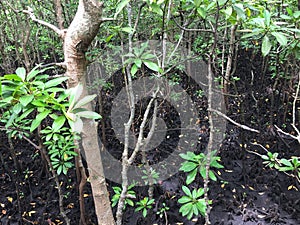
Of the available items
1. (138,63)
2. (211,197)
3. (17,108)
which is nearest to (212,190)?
(211,197)

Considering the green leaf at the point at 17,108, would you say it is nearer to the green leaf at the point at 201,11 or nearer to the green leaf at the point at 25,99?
the green leaf at the point at 25,99

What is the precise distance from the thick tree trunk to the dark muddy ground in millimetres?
664

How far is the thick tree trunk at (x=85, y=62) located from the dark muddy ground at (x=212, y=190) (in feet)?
2.18

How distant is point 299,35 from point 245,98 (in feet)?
6.60

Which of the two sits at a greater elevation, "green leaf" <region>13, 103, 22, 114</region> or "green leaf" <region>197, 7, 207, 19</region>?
"green leaf" <region>197, 7, 207, 19</region>

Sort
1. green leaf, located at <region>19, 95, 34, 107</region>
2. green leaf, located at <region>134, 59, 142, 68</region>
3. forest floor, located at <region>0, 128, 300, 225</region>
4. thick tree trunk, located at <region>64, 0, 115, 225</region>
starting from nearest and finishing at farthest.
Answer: green leaf, located at <region>19, 95, 34, 107</region> → thick tree trunk, located at <region>64, 0, 115, 225</region> → green leaf, located at <region>134, 59, 142, 68</region> → forest floor, located at <region>0, 128, 300, 225</region>

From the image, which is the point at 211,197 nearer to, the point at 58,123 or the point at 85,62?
the point at 85,62

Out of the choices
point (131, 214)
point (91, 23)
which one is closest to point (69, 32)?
point (91, 23)

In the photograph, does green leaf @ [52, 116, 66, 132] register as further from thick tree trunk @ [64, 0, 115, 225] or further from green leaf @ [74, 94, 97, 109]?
thick tree trunk @ [64, 0, 115, 225]

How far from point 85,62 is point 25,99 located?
0.40 metres

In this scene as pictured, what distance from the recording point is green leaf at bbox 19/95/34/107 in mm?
896

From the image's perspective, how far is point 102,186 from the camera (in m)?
1.43

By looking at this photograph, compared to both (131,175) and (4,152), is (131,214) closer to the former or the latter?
(131,175)

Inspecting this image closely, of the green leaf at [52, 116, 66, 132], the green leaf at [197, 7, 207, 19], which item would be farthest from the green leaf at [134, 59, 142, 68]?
the green leaf at [52, 116, 66, 132]
